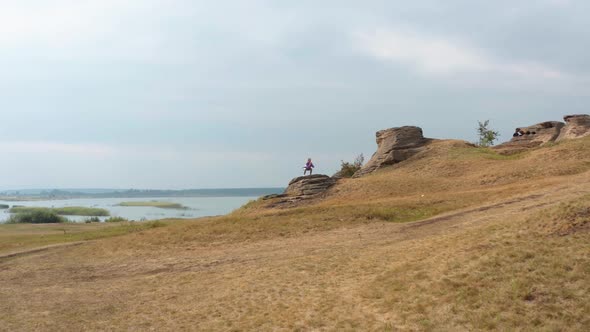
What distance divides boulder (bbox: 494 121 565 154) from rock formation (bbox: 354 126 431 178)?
7.00 meters

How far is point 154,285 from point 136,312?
3119mm

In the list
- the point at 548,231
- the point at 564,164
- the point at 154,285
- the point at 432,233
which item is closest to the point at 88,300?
the point at 154,285

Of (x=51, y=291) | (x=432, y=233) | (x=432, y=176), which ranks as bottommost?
(x=51, y=291)

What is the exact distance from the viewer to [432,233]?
61.6ft

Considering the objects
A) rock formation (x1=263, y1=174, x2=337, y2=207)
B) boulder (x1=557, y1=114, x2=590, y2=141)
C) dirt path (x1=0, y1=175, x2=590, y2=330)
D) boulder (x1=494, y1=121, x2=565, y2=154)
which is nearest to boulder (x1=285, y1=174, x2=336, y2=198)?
rock formation (x1=263, y1=174, x2=337, y2=207)

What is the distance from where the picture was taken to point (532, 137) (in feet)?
147

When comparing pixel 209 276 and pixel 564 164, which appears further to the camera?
pixel 564 164

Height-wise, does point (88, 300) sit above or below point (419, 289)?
below

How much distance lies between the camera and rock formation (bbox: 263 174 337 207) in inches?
1307

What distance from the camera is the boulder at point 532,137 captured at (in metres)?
42.0

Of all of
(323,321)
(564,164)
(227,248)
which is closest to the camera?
(323,321)

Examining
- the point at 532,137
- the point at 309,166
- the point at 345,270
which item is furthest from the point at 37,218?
the point at 532,137

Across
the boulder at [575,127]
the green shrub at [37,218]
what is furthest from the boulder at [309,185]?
the green shrub at [37,218]

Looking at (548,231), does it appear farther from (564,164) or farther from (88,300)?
(564,164)
